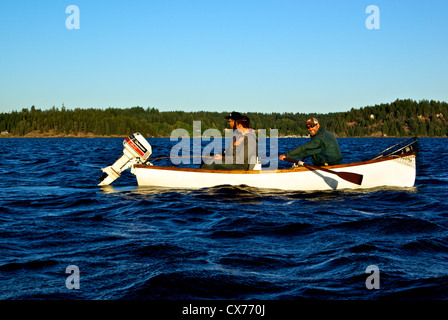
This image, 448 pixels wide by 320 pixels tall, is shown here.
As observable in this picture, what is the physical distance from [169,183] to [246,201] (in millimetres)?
3406

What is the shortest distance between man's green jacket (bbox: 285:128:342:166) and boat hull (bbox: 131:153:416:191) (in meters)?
0.48

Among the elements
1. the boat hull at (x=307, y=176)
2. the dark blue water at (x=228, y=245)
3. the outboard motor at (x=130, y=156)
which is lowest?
the dark blue water at (x=228, y=245)

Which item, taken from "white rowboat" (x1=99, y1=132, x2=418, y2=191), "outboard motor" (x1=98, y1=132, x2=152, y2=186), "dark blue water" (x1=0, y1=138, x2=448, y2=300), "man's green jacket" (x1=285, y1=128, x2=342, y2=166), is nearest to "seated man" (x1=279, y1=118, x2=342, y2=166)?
"man's green jacket" (x1=285, y1=128, x2=342, y2=166)

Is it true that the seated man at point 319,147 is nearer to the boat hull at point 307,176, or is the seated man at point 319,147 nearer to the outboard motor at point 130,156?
the boat hull at point 307,176

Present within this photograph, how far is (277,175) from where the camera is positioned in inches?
524

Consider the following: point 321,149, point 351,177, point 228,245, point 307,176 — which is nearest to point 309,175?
point 307,176

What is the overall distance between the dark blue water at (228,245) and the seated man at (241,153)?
3.27 feet

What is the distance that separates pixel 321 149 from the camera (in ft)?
43.7

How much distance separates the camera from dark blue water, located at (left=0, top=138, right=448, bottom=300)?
5.48 meters

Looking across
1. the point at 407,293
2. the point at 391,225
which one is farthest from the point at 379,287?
the point at 391,225

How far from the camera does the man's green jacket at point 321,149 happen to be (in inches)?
512

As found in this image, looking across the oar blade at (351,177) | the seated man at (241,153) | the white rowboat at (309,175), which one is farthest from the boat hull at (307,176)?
the seated man at (241,153)
